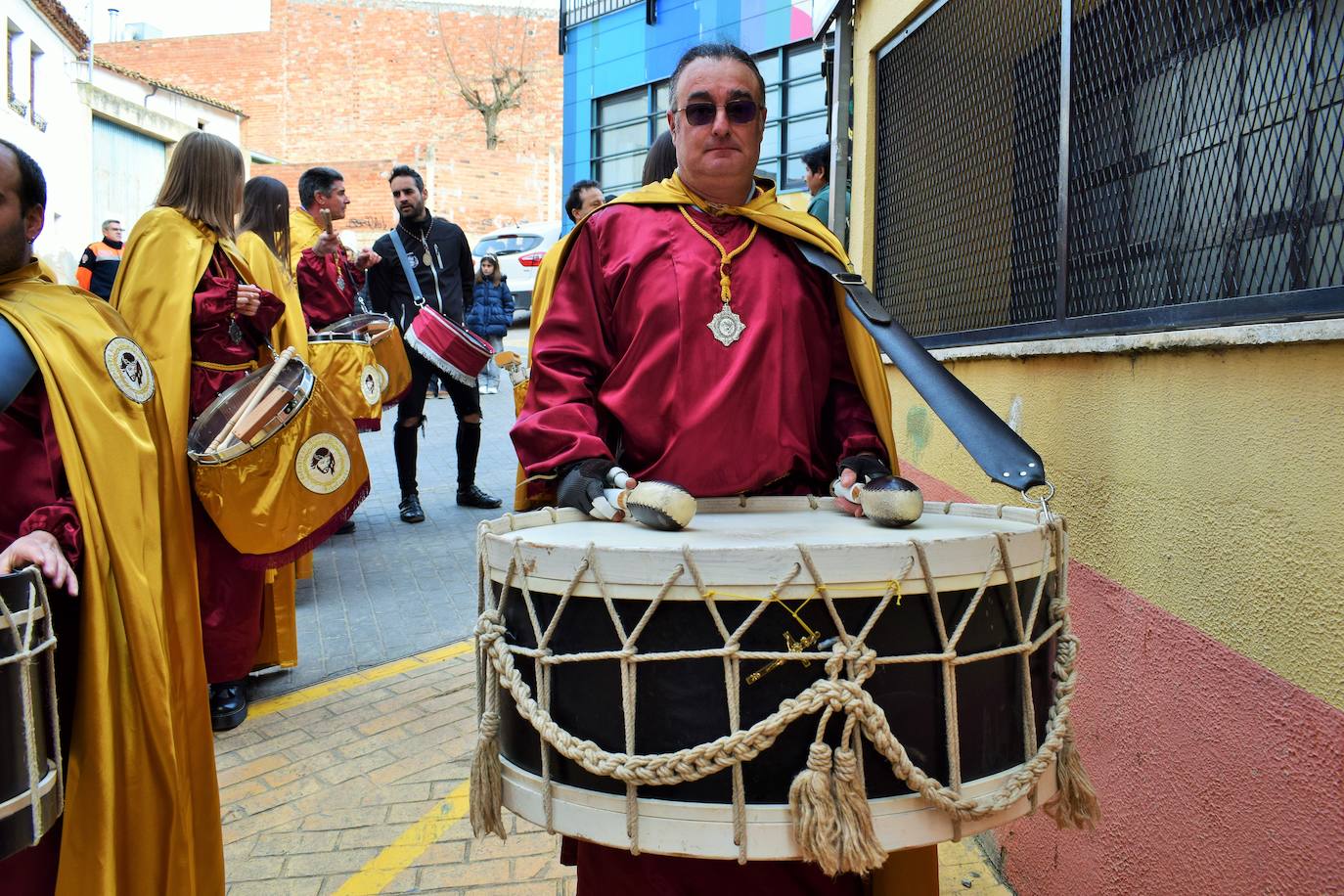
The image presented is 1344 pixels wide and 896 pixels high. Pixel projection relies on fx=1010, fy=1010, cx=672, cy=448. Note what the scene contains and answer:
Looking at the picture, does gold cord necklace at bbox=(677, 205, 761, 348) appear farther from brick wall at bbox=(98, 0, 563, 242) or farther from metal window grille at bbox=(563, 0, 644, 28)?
brick wall at bbox=(98, 0, 563, 242)

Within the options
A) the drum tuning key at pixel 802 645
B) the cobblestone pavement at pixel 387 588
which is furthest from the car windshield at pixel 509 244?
the drum tuning key at pixel 802 645

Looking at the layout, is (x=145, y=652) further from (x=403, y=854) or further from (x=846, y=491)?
(x=846, y=491)

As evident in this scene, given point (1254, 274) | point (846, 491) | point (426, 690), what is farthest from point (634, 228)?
point (426, 690)

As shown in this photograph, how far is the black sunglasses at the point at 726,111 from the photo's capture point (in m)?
2.22

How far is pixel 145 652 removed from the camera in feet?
7.44

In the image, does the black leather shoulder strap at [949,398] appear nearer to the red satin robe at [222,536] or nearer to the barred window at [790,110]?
the red satin robe at [222,536]

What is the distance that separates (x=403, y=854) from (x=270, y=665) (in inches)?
67.0

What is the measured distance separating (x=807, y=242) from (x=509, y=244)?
18125mm

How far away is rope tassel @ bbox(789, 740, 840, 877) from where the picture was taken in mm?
1356

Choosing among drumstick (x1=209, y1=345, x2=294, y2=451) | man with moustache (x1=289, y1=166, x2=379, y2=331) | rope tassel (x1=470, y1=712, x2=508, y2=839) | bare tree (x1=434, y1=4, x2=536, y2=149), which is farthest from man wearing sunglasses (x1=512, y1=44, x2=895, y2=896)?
bare tree (x1=434, y1=4, x2=536, y2=149)

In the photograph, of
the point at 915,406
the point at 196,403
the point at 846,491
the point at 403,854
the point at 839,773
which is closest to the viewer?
the point at 839,773

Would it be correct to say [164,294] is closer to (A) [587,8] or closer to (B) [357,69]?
(A) [587,8]

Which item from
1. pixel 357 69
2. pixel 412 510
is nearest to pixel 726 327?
pixel 412 510

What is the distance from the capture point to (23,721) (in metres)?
1.73
